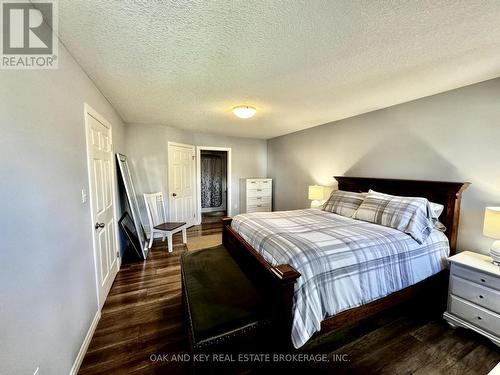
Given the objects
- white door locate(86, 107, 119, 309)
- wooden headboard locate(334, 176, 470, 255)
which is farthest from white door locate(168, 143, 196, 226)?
wooden headboard locate(334, 176, 470, 255)

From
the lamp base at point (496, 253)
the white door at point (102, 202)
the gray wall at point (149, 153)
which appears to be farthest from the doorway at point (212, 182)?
the lamp base at point (496, 253)

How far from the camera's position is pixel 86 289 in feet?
5.73

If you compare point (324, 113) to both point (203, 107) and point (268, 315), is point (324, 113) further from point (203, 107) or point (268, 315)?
point (268, 315)

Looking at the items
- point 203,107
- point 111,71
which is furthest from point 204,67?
point 203,107

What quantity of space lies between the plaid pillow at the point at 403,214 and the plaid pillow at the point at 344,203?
0.27 meters

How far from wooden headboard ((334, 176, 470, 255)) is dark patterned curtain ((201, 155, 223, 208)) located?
5008 mm

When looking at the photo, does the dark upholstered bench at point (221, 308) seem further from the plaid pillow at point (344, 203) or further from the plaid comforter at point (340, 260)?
the plaid pillow at point (344, 203)

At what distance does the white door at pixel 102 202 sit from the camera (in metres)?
2.01

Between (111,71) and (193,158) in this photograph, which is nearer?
(111,71)

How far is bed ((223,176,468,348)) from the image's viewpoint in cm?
147

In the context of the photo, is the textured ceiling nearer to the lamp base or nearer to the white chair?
the lamp base

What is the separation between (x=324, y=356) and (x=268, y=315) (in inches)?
27.0

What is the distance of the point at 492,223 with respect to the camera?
5.82 feet

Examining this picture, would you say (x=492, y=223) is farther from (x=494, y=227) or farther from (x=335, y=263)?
(x=335, y=263)
